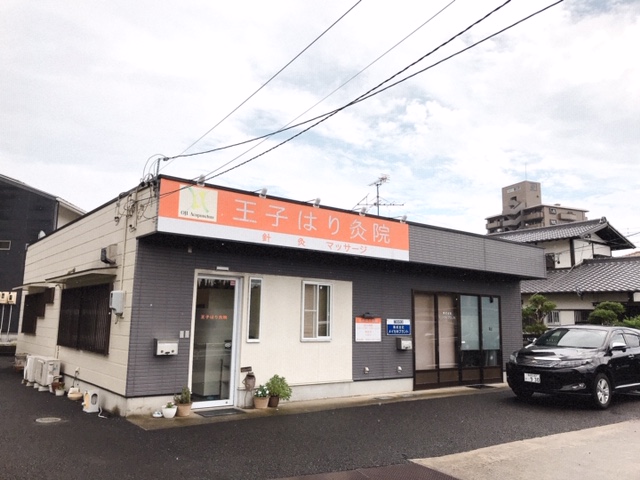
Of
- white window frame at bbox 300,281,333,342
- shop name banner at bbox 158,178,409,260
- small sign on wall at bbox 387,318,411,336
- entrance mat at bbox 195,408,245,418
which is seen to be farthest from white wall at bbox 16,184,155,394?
small sign on wall at bbox 387,318,411,336

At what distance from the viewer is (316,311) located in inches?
383

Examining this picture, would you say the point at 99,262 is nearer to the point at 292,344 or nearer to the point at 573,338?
the point at 292,344

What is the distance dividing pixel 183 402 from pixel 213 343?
1.21 metres

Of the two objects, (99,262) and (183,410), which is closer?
(183,410)

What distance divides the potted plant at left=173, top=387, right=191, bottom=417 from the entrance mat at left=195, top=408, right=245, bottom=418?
0.27 metres

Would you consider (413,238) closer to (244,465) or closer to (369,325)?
(369,325)

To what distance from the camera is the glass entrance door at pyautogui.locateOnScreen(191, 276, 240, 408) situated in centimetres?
832

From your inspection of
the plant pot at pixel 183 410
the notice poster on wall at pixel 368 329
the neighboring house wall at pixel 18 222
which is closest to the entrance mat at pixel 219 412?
the plant pot at pixel 183 410

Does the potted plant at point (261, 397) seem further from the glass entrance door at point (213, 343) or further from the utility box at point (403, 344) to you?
the utility box at point (403, 344)

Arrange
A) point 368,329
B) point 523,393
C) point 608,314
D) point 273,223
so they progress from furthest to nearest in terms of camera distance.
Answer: point 608,314, point 368,329, point 523,393, point 273,223

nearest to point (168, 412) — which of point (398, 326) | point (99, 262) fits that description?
point (99, 262)

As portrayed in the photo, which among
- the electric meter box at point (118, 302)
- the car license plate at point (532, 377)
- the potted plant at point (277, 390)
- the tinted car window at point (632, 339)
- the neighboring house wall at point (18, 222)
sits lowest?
the potted plant at point (277, 390)

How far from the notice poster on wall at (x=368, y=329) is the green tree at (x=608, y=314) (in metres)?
11.1

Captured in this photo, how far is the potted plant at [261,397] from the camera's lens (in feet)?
27.3
